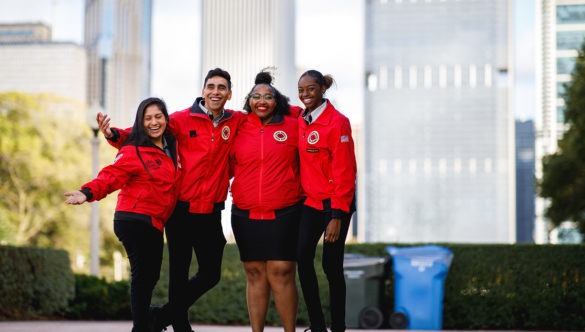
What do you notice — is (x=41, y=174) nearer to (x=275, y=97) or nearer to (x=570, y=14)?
(x=275, y=97)

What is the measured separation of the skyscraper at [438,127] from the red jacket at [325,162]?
13420cm

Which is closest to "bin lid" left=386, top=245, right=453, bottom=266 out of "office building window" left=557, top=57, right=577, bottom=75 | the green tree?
the green tree

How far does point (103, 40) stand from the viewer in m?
180

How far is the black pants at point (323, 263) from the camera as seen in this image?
647 centimetres

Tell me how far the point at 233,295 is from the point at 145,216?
678 cm

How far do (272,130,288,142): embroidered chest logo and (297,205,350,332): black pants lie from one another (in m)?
0.51

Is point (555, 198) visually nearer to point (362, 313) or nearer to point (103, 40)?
point (362, 313)

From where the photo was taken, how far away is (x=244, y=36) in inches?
5266

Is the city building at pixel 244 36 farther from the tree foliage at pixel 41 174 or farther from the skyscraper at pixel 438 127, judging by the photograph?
the tree foliage at pixel 41 174

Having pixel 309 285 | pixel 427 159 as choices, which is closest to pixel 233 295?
pixel 309 285

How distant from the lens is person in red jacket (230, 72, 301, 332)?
6.48 metres

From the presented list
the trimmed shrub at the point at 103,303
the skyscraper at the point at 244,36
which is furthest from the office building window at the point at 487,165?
the trimmed shrub at the point at 103,303

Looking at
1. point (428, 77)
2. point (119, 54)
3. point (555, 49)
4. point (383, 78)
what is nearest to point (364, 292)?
point (555, 49)

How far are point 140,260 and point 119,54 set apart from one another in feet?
594
